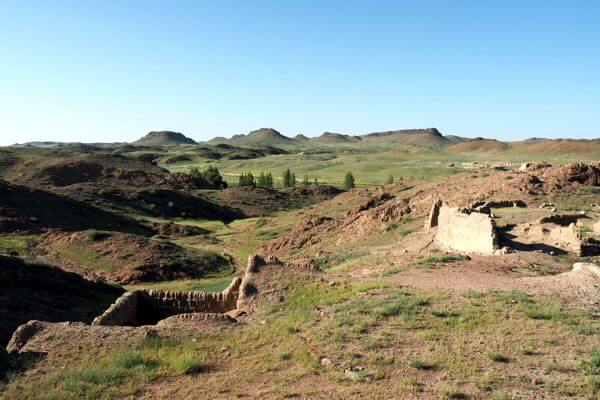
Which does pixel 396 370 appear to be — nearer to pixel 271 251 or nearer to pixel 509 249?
pixel 509 249

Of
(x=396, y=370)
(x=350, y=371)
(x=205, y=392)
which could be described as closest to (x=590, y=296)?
(x=396, y=370)

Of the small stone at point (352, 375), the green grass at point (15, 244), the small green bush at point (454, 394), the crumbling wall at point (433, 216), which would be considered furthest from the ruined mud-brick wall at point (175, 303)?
the green grass at point (15, 244)

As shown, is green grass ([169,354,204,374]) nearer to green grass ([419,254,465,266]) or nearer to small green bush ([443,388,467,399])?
small green bush ([443,388,467,399])

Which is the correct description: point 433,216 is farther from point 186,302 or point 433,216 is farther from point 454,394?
point 454,394

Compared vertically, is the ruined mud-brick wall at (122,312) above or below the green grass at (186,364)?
below

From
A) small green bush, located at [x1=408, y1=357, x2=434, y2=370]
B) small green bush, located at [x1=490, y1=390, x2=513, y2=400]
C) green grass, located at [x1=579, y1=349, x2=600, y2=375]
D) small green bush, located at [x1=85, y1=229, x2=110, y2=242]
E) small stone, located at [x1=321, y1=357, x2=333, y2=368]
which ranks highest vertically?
green grass, located at [x1=579, y1=349, x2=600, y2=375]

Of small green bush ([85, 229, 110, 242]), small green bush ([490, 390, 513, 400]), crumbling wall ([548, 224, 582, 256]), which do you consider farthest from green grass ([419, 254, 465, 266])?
small green bush ([85, 229, 110, 242])

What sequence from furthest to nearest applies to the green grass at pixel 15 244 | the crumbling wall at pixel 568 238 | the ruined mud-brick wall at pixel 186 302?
the green grass at pixel 15 244 < the crumbling wall at pixel 568 238 < the ruined mud-brick wall at pixel 186 302

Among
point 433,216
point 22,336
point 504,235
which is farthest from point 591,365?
point 433,216

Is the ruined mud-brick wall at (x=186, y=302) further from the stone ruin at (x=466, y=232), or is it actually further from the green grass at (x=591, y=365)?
the green grass at (x=591, y=365)

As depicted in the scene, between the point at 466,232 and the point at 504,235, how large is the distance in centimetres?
278

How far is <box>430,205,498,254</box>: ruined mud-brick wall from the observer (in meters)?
20.7

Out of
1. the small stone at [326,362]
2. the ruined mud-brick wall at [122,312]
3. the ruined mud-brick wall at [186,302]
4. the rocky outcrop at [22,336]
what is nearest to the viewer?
the small stone at [326,362]

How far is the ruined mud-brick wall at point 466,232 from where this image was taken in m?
20.7
